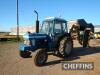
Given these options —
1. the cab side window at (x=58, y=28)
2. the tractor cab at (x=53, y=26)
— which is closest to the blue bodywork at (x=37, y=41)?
the tractor cab at (x=53, y=26)

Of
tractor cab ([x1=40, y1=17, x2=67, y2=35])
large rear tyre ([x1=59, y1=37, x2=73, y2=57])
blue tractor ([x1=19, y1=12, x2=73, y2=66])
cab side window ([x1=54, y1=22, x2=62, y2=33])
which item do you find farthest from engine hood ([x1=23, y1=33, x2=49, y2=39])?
large rear tyre ([x1=59, y1=37, x2=73, y2=57])

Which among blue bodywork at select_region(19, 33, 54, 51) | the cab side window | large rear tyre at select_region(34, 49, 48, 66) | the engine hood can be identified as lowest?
large rear tyre at select_region(34, 49, 48, 66)

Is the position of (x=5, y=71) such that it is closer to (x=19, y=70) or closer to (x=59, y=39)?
(x=19, y=70)

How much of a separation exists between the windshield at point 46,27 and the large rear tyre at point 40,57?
6.14 ft

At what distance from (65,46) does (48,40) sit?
1188mm

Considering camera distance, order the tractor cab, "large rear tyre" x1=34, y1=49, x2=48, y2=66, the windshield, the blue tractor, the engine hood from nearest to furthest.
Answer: "large rear tyre" x1=34, y1=49, x2=48, y2=66 < the engine hood < the blue tractor < the tractor cab < the windshield

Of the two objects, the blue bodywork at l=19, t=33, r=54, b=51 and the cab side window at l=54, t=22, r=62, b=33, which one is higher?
the cab side window at l=54, t=22, r=62, b=33

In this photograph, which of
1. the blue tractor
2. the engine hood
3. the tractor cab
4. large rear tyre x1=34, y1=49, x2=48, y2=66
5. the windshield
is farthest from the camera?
the windshield

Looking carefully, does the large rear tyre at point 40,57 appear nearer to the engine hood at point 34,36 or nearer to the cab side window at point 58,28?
the engine hood at point 34,36

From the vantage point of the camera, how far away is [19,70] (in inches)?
337

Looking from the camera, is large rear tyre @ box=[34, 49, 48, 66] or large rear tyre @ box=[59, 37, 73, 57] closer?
large rear tyre @ box=[34, 49, 48, 66]

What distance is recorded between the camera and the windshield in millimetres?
10956

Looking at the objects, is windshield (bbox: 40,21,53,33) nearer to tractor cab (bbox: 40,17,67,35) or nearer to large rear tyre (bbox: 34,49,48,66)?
tractor cab (bbox: 40,17,67,35)

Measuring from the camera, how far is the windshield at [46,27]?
11.0 meters
